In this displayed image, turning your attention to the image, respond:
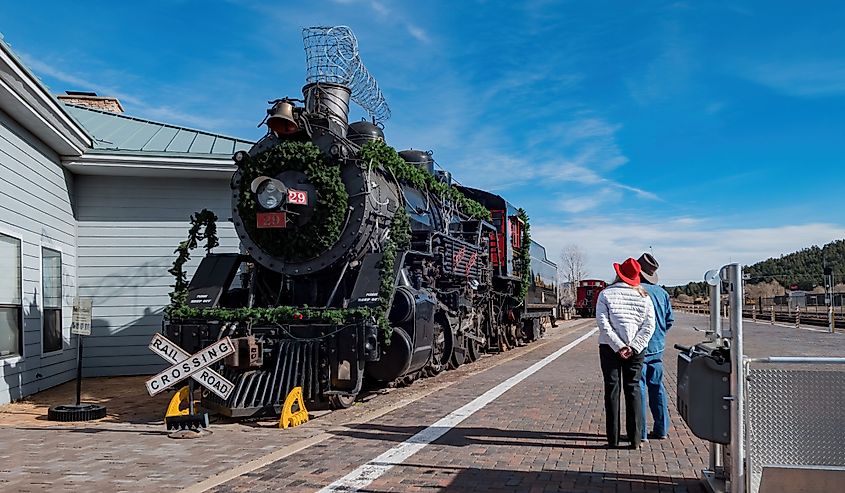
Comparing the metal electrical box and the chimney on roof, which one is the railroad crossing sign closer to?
the metal electrical box

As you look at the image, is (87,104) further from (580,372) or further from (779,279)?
(779,279)

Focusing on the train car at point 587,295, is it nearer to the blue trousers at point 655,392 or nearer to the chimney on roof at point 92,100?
the chimney on roof at point 92,100

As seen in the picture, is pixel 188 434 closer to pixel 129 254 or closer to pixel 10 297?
pixel 10 297

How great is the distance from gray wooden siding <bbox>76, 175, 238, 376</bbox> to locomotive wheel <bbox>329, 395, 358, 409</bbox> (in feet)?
21.3

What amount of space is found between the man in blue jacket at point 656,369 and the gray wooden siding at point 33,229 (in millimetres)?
8610

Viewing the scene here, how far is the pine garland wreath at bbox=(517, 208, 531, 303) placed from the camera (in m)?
18.5

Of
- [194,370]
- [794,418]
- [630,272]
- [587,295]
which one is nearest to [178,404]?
[194,370]

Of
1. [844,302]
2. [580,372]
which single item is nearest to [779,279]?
[844,302]

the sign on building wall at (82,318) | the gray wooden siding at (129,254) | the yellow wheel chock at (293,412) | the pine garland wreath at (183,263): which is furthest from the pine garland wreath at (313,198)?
the gray wooden siding at (129,254)

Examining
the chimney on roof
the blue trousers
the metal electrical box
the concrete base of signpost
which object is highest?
the chimney on roof

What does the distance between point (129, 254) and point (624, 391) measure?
34.5 ft

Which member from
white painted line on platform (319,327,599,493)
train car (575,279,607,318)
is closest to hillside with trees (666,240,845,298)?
train car (575,279,607,318)

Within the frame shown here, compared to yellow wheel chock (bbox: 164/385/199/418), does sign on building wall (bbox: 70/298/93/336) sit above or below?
above

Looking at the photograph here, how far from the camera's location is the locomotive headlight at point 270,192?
930cm
